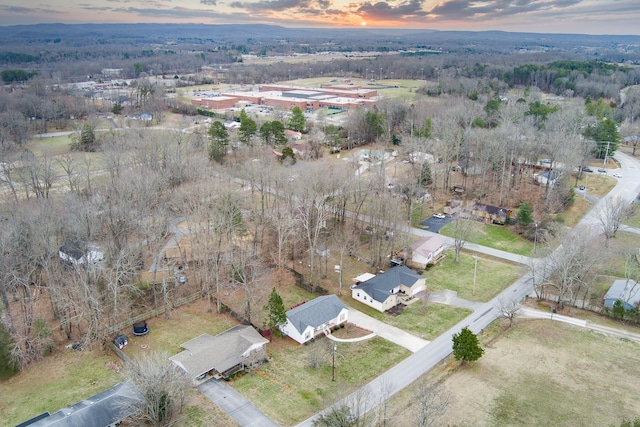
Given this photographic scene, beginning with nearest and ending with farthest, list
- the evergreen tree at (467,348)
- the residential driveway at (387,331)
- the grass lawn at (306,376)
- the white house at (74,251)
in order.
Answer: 1. the grass lawn at (306,376)
2. the evergreen tree at (467,348)
3. the residential driveway at (387,331)
4. the white house at (74,251)

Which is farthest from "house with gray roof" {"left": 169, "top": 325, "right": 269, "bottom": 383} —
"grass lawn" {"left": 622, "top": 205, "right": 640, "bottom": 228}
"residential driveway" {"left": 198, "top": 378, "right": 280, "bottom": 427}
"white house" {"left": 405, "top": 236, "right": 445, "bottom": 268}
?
"grass lawn" {"left": 622, "top": 205, "right": 640, "bottom": 228}

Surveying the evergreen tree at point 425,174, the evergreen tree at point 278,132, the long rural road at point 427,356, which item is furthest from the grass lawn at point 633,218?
the evergreen tree at point 278,132

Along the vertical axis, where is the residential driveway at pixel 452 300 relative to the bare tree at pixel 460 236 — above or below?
below

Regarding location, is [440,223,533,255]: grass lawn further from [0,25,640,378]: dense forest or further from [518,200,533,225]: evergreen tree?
[0,25,640,378]: dense forest

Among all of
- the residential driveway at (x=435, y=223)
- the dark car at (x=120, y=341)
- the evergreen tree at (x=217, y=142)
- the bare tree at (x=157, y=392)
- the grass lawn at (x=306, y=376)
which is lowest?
the residential driveway at (x=435, y=223)

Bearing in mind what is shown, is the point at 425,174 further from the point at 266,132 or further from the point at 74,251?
the point at 74,251

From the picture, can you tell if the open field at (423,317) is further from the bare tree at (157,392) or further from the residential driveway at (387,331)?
the bare tree at (157,392)

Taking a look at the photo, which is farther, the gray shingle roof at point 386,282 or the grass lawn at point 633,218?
the grass lawn at point 633,218
